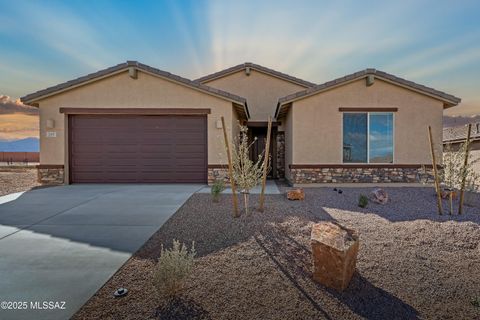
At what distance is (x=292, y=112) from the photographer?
9508mm

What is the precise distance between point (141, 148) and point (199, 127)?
2372 mm

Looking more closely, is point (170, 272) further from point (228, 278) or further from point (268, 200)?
point (268, 200)

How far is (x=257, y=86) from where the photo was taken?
14.1 metres

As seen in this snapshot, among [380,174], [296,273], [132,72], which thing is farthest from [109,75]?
[380,174]

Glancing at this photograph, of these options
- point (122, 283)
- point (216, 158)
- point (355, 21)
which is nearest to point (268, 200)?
point (216, 158)

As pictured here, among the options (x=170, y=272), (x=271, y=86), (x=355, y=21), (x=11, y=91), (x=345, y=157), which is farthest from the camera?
(x=271, y=86)

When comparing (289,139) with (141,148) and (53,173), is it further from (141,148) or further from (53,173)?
(53,173)

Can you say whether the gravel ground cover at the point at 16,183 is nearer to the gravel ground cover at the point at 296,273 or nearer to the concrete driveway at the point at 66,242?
the concrete driveway at the point at 66,242

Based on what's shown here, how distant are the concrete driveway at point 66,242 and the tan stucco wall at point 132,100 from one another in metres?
2.57

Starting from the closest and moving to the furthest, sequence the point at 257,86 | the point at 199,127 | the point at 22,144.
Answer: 1. the point at 199,127
2. the point at 257,86
3. the point at 22,144

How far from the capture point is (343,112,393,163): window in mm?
9375

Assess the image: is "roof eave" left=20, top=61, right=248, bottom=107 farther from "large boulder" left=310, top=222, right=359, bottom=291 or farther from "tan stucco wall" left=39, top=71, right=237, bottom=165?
"large boulder" left=310, top=222, right=359, bottom=291

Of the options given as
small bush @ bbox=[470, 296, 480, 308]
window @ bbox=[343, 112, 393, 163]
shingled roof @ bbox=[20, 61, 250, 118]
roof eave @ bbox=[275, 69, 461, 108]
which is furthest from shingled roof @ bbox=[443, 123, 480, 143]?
small bush @ bbox=[470, 296, 480, 308]

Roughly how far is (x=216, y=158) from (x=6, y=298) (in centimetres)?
746
